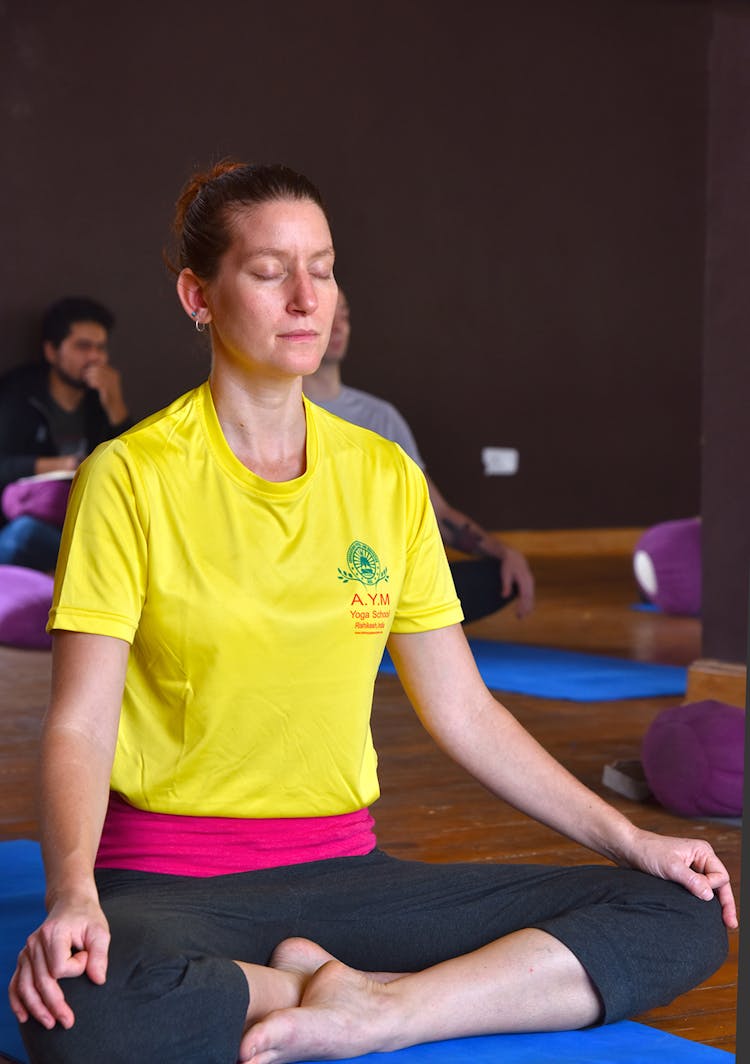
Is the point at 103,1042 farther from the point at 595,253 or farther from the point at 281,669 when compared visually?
the point at 595,253

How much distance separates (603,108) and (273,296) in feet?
21.1

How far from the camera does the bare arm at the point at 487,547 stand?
3.80 m

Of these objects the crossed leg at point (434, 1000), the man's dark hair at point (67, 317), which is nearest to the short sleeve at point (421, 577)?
the crossed leg at point (434, 1000)

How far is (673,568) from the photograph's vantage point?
551cm

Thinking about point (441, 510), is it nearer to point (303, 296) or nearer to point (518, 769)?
point (518, 769)

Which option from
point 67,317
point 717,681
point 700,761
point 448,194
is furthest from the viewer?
point 448,194

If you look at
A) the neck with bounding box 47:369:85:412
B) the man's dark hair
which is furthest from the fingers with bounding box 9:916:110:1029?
the man's dark hair

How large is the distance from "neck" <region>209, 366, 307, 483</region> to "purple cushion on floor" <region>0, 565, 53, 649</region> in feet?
9.89

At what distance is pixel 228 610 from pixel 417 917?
37cm

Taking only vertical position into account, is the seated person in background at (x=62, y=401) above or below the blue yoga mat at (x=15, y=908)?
above

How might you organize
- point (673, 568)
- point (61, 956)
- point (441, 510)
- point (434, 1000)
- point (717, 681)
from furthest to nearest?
point (673, 568) → point (441, 510) → point (717, 681) → point (434, 1000) → point (61, 956)

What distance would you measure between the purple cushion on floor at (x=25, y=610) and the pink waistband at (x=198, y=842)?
9.85 ft

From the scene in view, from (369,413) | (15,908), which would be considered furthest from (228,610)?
(369,413)

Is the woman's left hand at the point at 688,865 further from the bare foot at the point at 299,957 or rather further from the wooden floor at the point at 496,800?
the bare foot at the point at 299,957
